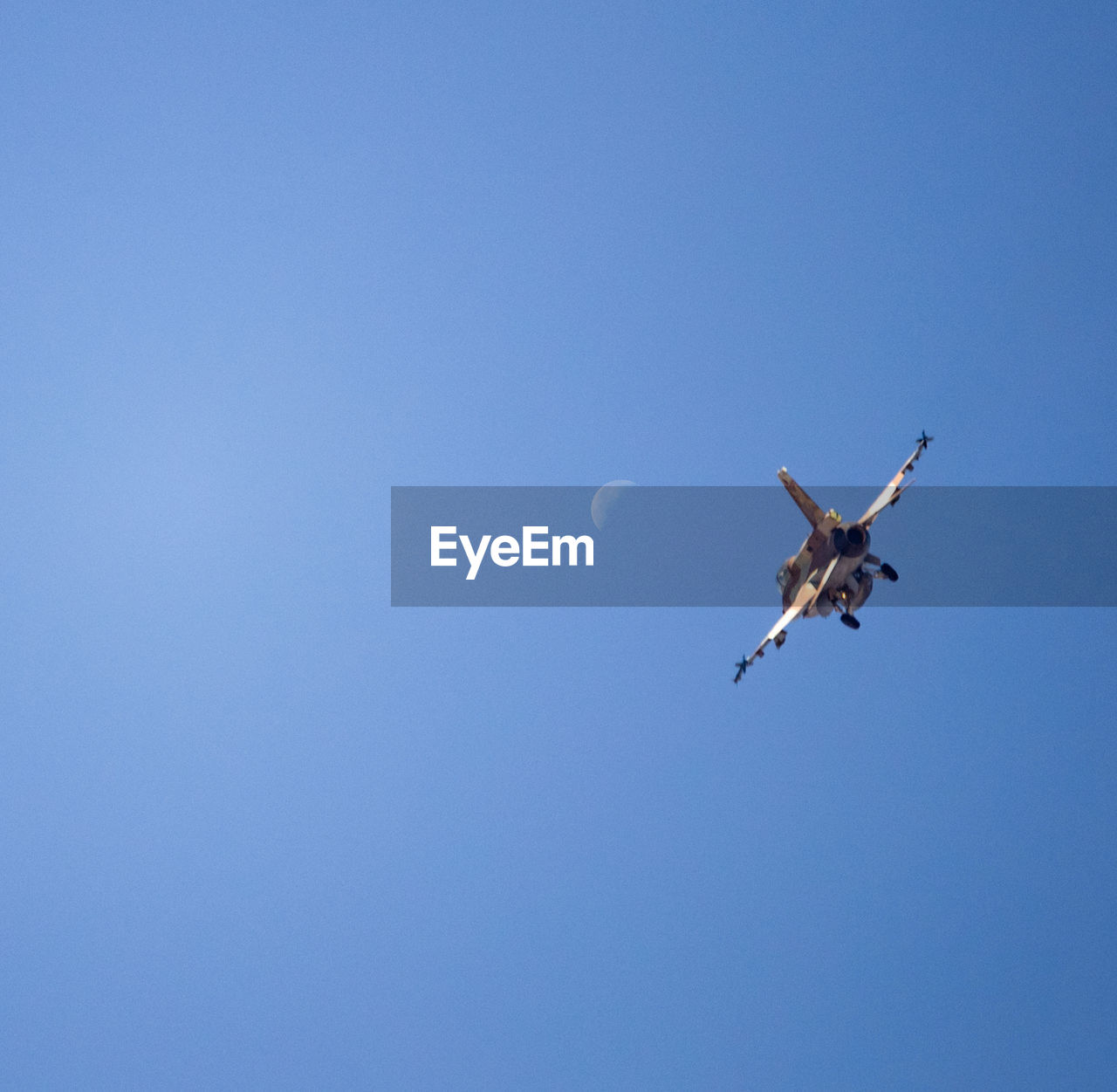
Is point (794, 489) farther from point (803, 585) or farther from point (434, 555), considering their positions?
point (434, 555)

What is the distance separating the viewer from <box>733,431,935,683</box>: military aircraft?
73.3m

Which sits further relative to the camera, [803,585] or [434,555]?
[434,555]

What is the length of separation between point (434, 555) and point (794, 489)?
24.5 meters

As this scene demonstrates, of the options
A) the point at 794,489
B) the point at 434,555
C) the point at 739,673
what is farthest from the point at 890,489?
the point at 434,555

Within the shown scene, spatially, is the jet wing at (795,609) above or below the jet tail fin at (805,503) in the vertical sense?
below

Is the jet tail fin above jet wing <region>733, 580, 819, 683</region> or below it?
above

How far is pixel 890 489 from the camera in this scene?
74.6 meters

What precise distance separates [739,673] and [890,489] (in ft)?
48.9

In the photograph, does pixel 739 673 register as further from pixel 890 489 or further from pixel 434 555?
pixel 434 555

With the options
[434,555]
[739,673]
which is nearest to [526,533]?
[434,555]

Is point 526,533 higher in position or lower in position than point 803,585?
higher

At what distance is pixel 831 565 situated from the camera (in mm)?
73812

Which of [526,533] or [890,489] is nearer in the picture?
[890,489]

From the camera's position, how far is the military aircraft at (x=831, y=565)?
73.3 meters
